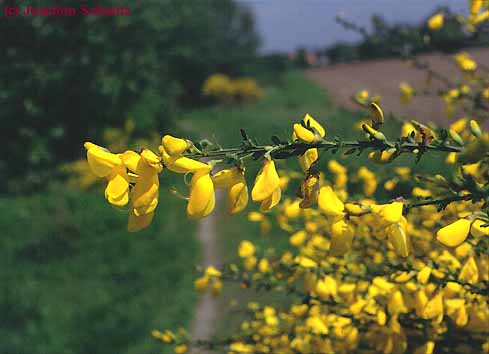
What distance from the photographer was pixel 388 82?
46.2ft

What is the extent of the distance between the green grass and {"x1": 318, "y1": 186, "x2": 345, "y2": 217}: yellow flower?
105 inches

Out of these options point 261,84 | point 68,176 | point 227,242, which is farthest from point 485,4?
point 261,84

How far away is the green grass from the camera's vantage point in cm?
394

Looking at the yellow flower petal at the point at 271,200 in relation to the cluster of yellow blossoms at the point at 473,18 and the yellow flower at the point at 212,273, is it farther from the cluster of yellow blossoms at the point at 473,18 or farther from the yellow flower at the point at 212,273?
the cluster of yellow blossoms at the point at 473,18

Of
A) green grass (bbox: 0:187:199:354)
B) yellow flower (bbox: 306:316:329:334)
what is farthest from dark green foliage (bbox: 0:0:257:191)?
yellow flower (bbox: 306:316:329:334)

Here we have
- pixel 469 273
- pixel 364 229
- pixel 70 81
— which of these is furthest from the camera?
pixel 70 81

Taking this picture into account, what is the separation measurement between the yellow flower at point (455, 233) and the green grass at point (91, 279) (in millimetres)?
2755

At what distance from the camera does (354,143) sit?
2.86 ft

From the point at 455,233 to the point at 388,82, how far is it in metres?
13.7

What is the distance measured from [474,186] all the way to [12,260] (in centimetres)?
527

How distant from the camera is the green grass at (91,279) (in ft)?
12.9

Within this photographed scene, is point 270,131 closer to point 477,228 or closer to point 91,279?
point 91,279

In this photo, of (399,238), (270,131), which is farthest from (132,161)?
(270,131)

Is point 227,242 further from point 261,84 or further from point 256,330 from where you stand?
point 261,84
